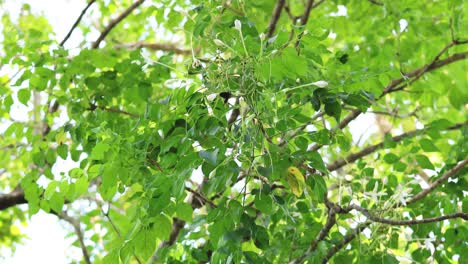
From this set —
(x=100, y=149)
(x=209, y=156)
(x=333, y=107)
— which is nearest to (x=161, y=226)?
(x=100, y=149)

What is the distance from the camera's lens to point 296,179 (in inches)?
49.3

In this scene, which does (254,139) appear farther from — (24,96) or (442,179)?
(24,96)

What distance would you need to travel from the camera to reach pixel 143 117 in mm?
1420

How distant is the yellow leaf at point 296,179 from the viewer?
1.24m

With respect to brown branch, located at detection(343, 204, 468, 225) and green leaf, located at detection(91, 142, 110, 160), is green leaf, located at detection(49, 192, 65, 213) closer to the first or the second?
green leaf, located at detection(91, 142, 110, 160)

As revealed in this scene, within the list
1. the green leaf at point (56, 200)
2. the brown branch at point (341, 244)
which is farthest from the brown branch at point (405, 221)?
the green leaf at point (56, 200)

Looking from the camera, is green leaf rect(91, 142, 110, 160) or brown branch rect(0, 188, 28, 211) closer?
green leaf rect(91, 142, 110, 160)

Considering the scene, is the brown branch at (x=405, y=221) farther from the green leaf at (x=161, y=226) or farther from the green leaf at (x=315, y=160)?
the green leaf at (x=161, y=226)

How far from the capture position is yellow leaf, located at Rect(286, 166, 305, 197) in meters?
1.24

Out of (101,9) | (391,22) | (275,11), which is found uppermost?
(101,9)

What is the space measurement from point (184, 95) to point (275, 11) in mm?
816

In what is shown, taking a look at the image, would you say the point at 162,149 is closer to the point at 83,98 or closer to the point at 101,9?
the point at 83,98

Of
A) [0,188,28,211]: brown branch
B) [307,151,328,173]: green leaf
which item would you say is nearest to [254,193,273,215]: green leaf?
[307,151,328,173]: green leaf

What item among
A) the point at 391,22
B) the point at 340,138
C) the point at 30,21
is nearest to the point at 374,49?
the point at 391,22
